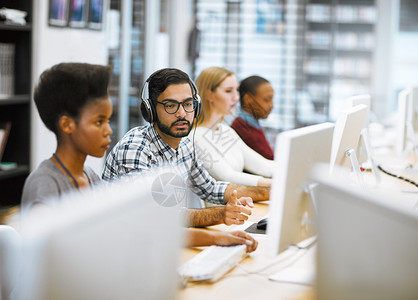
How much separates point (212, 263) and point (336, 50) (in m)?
5.35

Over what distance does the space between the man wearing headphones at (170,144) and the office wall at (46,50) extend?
1.31m

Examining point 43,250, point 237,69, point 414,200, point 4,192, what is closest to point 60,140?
point 43,250

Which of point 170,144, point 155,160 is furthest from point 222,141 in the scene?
point 155,160

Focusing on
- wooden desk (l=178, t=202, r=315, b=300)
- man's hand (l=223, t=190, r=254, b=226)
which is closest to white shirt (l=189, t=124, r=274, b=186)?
man's hand (l=223, t=190, r=254, b=226)

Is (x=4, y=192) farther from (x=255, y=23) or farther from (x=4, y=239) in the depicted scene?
(x=255, y=23)

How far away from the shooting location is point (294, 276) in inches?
59.5

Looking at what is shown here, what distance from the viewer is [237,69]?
21.1ft

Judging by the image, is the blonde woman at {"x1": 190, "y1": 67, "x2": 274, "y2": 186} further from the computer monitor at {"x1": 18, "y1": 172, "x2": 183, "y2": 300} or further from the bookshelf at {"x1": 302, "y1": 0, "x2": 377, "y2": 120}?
the bookshelf at {"x1": 302, "y1": 0, "x2": 377, "y2": 120}

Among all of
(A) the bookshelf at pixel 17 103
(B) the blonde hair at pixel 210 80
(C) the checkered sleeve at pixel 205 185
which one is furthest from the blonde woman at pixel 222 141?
(A) the bookshelf at pixel 17 103

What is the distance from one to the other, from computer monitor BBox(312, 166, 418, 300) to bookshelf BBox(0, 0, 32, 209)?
8.68 ft

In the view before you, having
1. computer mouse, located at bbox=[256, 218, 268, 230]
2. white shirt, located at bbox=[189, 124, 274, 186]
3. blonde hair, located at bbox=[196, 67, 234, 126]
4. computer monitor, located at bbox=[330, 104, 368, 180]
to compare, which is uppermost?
blonde hair, located at bbox=[196, 67, 234, 126]

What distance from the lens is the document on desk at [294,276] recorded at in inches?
58.0

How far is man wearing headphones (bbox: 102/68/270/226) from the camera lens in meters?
1.95

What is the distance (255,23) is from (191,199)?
169 inches
